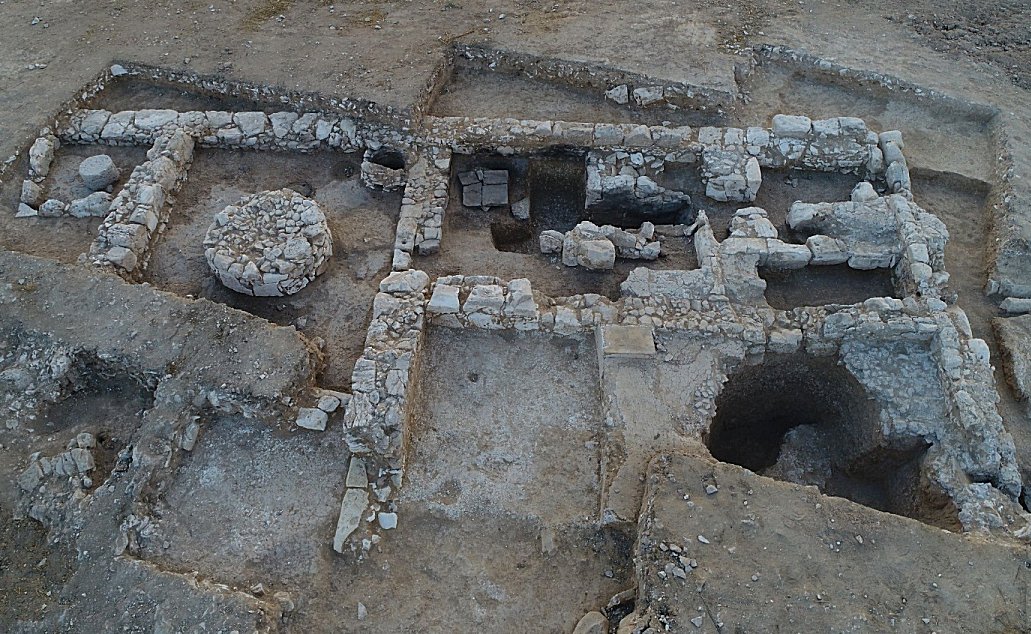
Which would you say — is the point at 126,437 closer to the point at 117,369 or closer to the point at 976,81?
the point at 117,369

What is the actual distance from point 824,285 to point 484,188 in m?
4.22

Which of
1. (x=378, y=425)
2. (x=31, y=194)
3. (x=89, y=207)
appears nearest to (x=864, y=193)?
(x=378, y=425)

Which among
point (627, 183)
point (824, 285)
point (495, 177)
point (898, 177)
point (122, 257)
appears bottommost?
point (122, 257)

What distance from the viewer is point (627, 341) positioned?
7074 millimetres

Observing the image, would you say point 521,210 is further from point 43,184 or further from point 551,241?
point 43,184

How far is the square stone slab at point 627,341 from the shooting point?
276 inches

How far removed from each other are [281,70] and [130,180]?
8.19 feet

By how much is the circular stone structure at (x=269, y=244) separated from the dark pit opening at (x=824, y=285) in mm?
5059

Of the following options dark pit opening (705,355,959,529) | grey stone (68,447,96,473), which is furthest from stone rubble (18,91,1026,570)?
grey stone (68,447,96,473)

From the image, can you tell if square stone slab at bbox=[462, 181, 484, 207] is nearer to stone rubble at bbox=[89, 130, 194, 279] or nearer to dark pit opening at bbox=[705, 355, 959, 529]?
stone rubble at bbox=[89, 130, 194, 279]

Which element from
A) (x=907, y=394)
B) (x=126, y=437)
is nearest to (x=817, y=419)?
(x=907, y=394)

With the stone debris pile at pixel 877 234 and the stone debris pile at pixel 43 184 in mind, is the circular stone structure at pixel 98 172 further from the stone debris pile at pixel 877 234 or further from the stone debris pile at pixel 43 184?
the stone debris pile at pixel 877 234

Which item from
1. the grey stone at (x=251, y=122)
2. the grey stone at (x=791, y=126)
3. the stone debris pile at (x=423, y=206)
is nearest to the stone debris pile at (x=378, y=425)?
the stone debris pile at (x=423, y=206)

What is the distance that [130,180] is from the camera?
8742 millimetres
